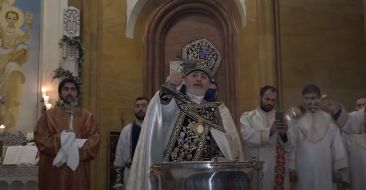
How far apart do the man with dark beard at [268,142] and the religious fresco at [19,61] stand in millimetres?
4300

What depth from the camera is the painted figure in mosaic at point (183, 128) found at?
4.14 metres

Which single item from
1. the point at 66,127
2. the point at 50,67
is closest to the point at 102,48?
the point at 50,67

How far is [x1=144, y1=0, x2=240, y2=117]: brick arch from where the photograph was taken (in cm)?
958

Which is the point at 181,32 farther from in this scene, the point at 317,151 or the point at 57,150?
the point at 57,150

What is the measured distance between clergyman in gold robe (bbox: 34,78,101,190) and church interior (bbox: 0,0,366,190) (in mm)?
3397

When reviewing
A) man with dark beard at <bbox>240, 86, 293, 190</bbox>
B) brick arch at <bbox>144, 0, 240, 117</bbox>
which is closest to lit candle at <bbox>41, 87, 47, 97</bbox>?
brick arch at <bbox>144, 0, 240, 117</bbox>

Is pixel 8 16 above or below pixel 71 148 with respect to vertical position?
above

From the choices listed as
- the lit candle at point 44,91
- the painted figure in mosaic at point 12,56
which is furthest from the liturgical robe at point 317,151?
the painted figure in mosaic at point 12,56

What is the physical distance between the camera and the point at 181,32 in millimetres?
9867

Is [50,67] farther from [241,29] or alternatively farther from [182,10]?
[241,29]

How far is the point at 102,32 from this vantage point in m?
9.38

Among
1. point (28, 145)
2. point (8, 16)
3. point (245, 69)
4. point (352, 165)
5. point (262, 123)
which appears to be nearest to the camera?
point (262, 123)

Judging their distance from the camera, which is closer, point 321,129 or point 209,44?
point 321,129

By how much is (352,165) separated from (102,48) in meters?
5.03
